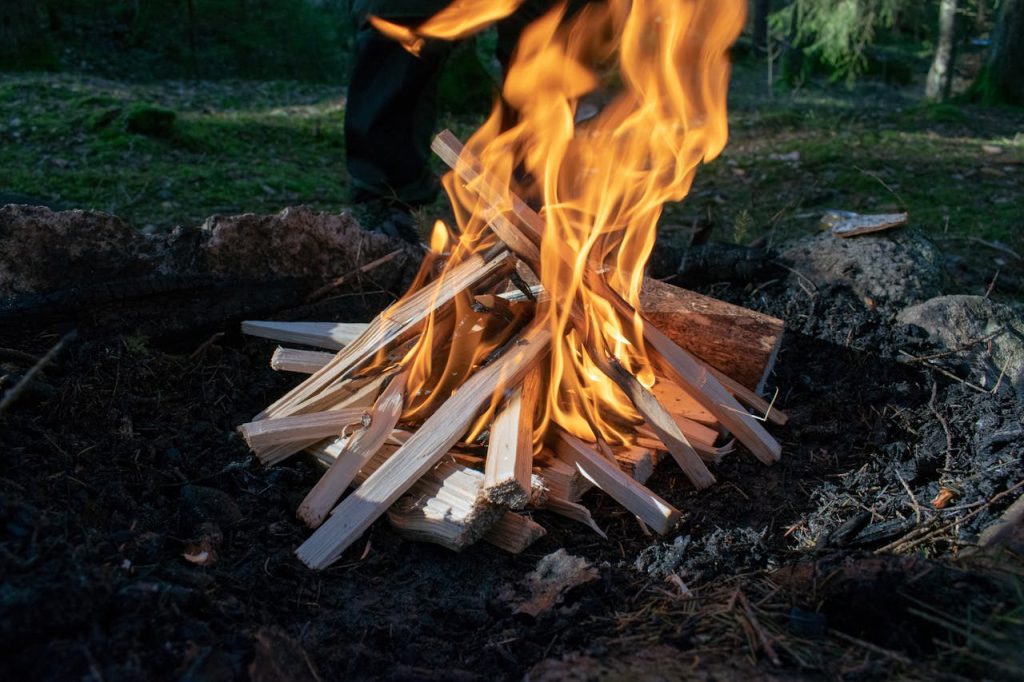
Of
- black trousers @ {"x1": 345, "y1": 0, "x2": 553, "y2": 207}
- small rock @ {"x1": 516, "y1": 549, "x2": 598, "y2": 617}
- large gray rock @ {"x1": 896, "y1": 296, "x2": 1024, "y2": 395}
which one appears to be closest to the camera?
small rock @ {"x1": 516, "y1": 549, "x2": 598, "y2": 617}

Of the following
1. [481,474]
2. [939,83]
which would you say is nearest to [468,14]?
[481,474]

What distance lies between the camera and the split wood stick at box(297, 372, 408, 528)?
2.68 metres

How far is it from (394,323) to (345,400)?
31 centimetres

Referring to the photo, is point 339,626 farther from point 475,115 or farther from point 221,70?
point 221,70

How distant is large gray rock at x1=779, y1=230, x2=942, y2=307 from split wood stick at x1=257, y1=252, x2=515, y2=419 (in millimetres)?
1713

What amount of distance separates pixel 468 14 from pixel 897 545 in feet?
9.52

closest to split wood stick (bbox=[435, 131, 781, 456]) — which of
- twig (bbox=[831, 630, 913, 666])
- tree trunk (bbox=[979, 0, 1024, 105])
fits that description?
twig (bbox=[831, 630, 913, 666])

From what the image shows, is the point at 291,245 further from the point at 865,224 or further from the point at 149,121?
the point at 149,121

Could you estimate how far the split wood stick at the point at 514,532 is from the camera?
8.43ft

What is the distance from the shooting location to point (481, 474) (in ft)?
8.82

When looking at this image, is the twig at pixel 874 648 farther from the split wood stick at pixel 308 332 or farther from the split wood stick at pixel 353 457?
the split wood stick at pixel 308 332

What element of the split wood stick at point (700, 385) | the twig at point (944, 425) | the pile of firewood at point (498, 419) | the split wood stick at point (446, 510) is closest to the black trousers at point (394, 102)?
the pile of firewood at point (498, 419)

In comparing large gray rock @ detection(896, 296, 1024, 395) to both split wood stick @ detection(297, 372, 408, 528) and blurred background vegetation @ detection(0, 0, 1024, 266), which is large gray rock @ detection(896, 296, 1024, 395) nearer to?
blurred background vegetation @ detection(0, 0, 1024, 266)

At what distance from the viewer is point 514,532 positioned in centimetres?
258
